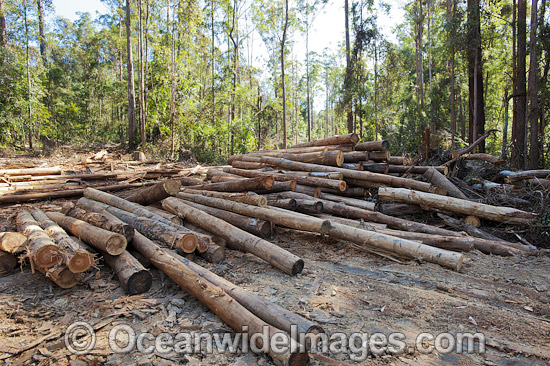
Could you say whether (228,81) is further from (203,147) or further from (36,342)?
Result: (36,342)

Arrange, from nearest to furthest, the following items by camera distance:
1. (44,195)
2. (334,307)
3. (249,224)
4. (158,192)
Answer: (334,307) → (249,224) → (158,192) → (44,195)

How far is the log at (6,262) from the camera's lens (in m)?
4.05

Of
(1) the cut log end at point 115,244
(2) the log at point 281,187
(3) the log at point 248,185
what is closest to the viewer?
(1) the cut log end at point 115,244

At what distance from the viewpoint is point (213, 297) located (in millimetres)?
3045

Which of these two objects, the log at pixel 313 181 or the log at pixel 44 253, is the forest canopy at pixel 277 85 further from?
the log at pixel 44 253

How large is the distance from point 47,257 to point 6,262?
108 cm

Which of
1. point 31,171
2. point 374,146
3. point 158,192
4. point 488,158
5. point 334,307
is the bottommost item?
point 334,307

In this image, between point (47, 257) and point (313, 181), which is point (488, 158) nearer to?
point (313, 181)

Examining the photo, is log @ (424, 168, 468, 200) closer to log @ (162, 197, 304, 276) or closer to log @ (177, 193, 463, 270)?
log @ (177, 193, 463, 270)

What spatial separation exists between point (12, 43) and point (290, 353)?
22.9m

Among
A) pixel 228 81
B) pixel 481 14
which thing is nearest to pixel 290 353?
pixel 481 14
